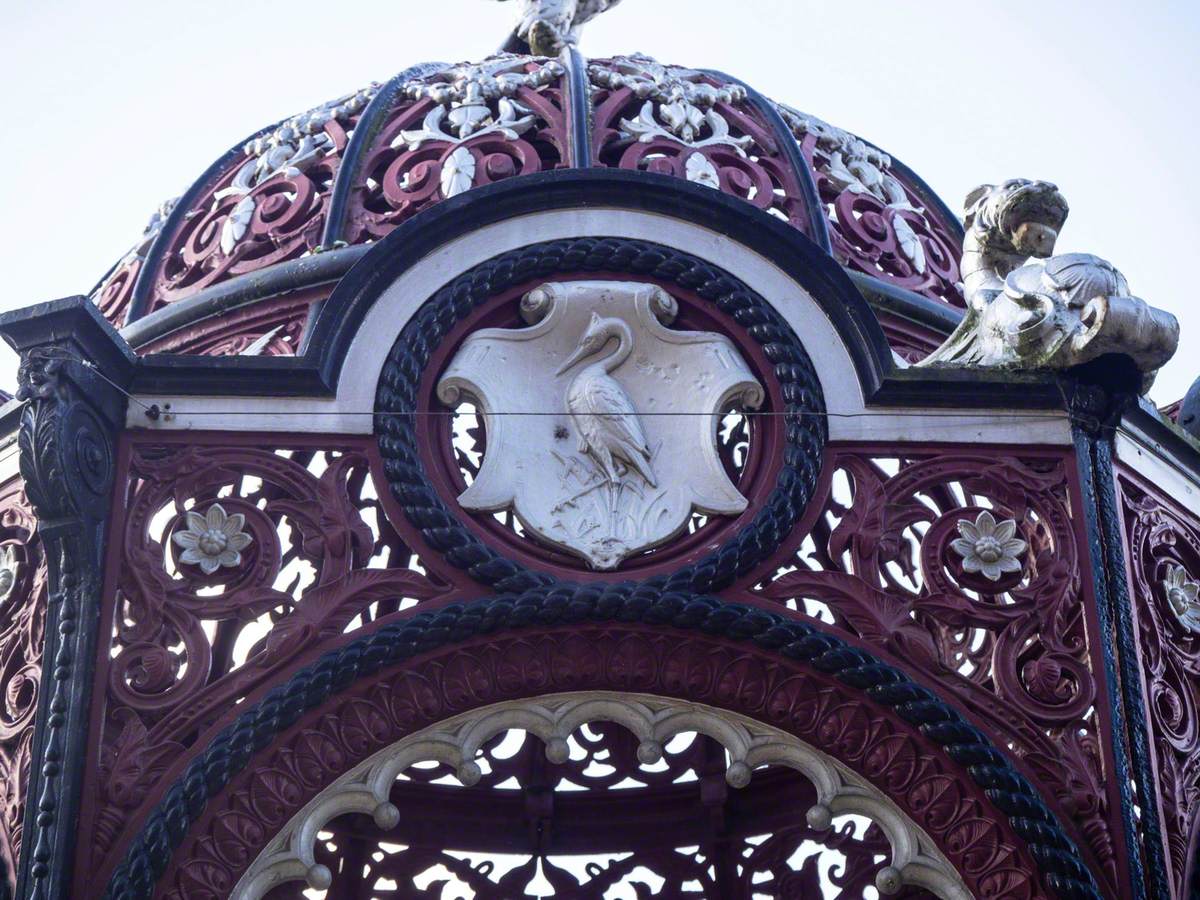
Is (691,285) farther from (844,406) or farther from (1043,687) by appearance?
(1043,687)

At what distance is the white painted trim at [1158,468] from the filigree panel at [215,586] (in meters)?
3.30

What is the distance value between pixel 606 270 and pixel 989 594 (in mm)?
2388

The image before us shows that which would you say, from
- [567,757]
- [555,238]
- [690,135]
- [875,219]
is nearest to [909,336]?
[875,219]

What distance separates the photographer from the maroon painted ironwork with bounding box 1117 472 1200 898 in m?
11.1

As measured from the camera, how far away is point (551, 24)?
54.9 feet

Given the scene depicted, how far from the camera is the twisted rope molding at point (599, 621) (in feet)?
34.7

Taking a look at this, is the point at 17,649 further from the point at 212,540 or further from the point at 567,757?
the point at 567,757

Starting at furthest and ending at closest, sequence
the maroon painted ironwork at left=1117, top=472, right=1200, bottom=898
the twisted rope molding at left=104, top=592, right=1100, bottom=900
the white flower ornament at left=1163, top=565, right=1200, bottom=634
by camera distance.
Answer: the white flower ornament at left=1163, top=565, right=1200, bottom=634, the maroon painted ironwork at left=1117, top=472, right=1200, bottom=898, the twisted rope molding at left=104, top=592, right=1100, bottom=900

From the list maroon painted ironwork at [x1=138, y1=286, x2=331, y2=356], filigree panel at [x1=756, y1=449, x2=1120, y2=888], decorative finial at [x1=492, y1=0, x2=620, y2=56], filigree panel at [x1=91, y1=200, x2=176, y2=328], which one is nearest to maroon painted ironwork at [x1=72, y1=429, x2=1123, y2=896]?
filigree panel at [x1=756, y1=449, x2=1120, y2=888]

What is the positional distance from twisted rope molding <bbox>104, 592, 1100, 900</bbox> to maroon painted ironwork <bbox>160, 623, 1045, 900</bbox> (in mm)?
59

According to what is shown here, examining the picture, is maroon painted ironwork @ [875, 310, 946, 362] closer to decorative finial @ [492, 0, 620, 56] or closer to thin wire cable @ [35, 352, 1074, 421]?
thin wire cable @ [35, 352, 1074, 421]

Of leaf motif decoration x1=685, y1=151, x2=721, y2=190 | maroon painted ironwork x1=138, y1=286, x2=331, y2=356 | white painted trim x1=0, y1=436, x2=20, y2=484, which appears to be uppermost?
→ leaf motif decoration x1=685, y1=151, x2=721, y2=190

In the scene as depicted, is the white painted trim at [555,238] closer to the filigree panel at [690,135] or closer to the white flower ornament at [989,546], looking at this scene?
the white flower ornament at [989,546]

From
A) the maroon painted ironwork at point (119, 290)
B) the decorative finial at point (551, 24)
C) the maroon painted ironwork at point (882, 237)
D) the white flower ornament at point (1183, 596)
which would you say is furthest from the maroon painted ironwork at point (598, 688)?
the decorative finial at point (551, 24)
